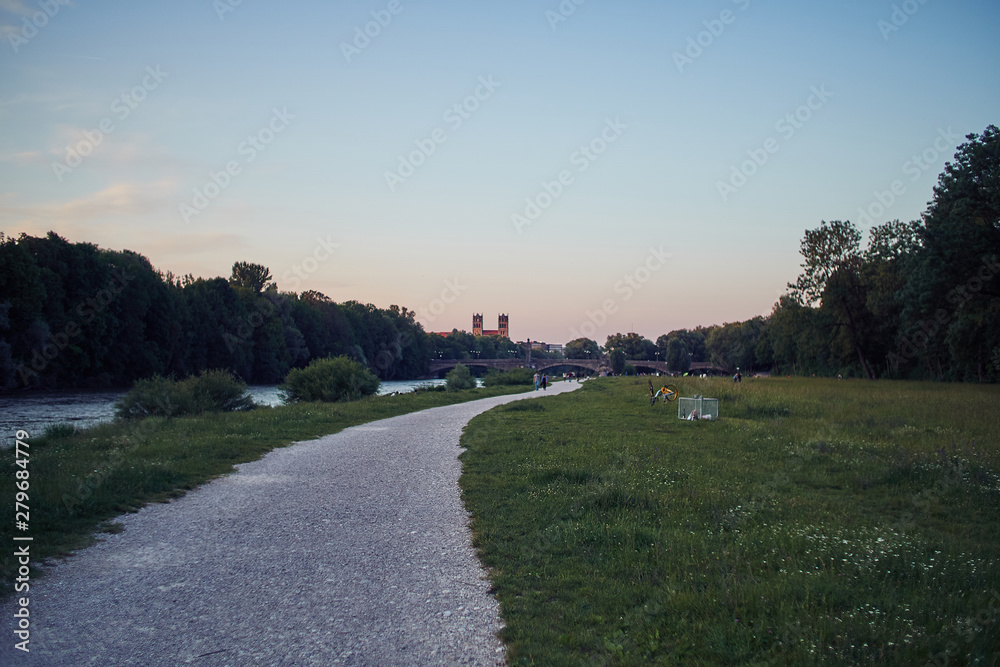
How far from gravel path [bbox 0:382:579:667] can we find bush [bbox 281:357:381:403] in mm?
25387

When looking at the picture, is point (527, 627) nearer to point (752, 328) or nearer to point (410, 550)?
point (410, 550)

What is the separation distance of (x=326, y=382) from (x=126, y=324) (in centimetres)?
3399

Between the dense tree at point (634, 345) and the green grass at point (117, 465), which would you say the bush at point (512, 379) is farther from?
the dense tree at point (634, 345)

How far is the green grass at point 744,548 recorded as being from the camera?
5.03 m

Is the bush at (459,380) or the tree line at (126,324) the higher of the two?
the tree line at (126,324)

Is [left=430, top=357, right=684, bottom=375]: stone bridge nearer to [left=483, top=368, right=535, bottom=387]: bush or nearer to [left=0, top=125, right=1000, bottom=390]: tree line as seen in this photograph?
[left=0, top=125, right=1000, bottom=390]: tree line

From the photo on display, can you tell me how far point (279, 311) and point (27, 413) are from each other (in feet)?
191

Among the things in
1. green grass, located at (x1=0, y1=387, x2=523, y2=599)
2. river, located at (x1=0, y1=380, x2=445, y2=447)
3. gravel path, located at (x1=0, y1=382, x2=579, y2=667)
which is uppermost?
river, located at (x1=0, y1=380, x2=445, y2=447)

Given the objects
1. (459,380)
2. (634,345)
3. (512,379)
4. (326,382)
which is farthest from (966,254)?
(634,345)

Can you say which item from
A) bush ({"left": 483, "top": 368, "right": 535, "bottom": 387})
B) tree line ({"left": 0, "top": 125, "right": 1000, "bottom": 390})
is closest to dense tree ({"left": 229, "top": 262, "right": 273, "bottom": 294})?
tree line ({"left": 0, "top": 125, "right": 1000, "bottom": 390})

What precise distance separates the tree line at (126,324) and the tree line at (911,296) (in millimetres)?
48986

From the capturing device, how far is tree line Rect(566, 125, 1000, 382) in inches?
1395

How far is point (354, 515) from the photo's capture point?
377 inches

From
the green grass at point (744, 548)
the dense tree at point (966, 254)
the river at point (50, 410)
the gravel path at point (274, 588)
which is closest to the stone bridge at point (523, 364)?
the river at point (50, 410)
